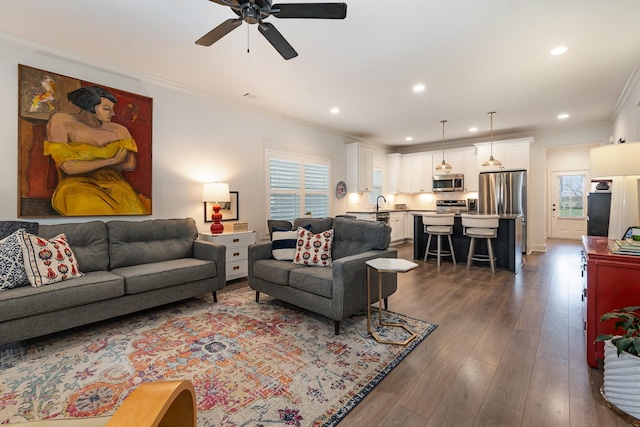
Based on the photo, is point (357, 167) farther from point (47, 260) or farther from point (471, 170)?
point (47, 260)

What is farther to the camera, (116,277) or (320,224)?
(320,224)

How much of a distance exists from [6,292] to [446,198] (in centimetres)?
817

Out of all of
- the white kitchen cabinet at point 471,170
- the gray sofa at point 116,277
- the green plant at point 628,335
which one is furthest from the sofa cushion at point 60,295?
the white kitchen cabinet at point 471,170

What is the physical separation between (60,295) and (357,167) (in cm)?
556

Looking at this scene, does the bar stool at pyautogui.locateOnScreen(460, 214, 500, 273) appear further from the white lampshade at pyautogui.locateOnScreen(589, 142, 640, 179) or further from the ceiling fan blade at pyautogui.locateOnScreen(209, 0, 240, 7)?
the ceiling fan blade at pyautogui.locateOnScreen(209, 0, 240, 7)

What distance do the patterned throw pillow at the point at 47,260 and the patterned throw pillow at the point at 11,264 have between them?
0.04m

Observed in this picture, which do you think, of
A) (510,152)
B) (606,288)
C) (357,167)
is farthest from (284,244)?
(510,152)

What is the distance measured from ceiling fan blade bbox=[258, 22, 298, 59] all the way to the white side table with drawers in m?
2.50

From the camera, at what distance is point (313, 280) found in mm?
2744

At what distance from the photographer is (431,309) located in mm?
3168

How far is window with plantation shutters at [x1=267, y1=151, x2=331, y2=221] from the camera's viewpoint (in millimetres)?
5195

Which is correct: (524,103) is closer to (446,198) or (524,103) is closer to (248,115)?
(446,198)

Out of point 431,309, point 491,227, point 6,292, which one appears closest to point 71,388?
point 6,292

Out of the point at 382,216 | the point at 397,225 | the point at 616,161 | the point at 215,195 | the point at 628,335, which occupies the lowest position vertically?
the point at 628,335
